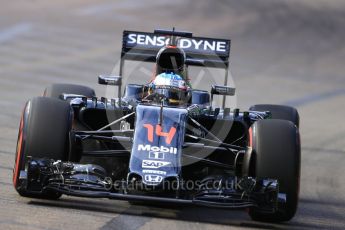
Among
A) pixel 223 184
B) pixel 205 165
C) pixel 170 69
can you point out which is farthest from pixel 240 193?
pixel 170 69

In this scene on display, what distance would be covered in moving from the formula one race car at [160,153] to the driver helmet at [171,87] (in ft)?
0.05

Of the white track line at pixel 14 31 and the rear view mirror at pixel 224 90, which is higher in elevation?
the white track line at pixel 14 31

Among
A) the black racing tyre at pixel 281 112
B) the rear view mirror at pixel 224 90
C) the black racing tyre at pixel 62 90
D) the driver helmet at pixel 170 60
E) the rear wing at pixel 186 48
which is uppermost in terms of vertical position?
the rear wing at pixel 186 48

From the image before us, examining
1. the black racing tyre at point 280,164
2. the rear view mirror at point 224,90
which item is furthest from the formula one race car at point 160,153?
the rear view mirror at point 224,90

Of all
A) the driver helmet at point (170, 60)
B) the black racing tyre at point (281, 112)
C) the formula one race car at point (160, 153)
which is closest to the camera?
the formula one race car at point (160, 153)

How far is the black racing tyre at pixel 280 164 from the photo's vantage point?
10.9m

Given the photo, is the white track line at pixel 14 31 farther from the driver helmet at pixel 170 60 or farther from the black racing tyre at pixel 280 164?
the black racing tyre at pixel 280 164

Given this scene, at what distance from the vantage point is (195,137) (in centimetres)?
1164

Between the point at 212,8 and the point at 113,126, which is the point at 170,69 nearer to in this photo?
the point at 113,126

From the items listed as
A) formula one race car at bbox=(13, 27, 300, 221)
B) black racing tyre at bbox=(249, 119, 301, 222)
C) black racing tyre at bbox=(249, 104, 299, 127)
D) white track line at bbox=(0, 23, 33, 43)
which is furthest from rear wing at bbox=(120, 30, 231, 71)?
white track line at bbox=(0, 23, 33, 43)

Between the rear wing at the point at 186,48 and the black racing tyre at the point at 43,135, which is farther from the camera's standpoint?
the rear wing at the point at 186,48

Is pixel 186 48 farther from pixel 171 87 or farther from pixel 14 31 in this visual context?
pixel 14 31

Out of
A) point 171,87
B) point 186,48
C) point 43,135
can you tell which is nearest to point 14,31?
point 186,48

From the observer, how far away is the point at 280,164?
10.9 meters
